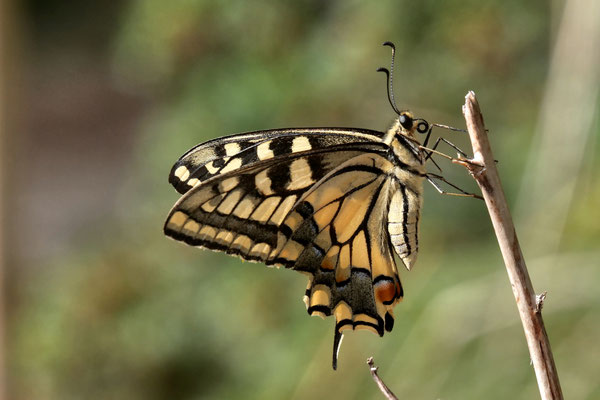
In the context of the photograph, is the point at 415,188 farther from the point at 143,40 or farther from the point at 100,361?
the point at 100,361

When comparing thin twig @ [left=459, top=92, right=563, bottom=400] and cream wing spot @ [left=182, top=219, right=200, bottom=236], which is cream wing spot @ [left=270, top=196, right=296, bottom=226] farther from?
thin twig @ [left=459, top=92, right=563, bottom=400]

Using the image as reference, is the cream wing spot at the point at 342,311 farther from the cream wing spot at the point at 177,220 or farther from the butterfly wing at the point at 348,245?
the cream wing spot at the point at 177,220

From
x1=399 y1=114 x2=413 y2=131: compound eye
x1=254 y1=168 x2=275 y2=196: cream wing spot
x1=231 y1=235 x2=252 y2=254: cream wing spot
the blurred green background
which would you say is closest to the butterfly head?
x1=399 y1=114 x2=413 y2=131: compound eye

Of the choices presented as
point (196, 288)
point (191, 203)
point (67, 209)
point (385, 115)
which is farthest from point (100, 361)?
point (67, 209)

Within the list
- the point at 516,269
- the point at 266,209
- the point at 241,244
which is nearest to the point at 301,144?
the point at 266,209

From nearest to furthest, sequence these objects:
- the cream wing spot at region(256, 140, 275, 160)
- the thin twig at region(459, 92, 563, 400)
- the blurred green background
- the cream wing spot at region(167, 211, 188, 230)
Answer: the thin twig at region(459, 92, 563, 400) < the cream wing spot at region(167, 211, 188, 230) < the cream wing spot at region(256, 140, 275, 160) < the blurred green background

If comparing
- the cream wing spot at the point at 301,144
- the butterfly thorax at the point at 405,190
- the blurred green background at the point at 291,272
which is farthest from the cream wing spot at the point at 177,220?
the blurred green background at the point at 291,272

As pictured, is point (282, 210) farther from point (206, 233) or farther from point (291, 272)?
point (291, 272)
